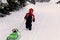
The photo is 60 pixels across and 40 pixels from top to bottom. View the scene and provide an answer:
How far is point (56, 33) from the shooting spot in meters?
16.2

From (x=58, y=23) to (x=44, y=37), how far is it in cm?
463

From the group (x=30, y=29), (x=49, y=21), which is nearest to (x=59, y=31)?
(x=30, y=29)

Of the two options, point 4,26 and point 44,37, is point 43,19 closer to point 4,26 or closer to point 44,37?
point 4,26

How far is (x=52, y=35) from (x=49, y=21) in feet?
15.4

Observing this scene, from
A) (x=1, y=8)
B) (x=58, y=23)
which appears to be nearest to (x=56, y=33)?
(x=58, y=23)

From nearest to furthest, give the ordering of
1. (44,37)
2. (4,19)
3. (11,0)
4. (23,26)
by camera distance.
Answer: (44,37), (23,26), (4,19), (11,0)

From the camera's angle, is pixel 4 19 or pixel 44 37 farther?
pixel 4 19

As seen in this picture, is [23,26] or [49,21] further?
[49,21]

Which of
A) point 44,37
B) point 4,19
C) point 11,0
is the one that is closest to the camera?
point 44,37

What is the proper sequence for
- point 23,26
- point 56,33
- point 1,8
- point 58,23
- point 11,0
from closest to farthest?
point 56,33 → point 23,26 → point 58,23 → point 1,8 → point 11,0

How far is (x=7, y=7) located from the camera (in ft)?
78.3

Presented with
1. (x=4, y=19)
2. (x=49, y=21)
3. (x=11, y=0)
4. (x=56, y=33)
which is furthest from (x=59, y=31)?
(x=11, y=0)

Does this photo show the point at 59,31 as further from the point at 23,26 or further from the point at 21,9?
the point at 21,9

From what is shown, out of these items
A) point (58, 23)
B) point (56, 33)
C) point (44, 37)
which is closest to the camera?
point (44, 37)
